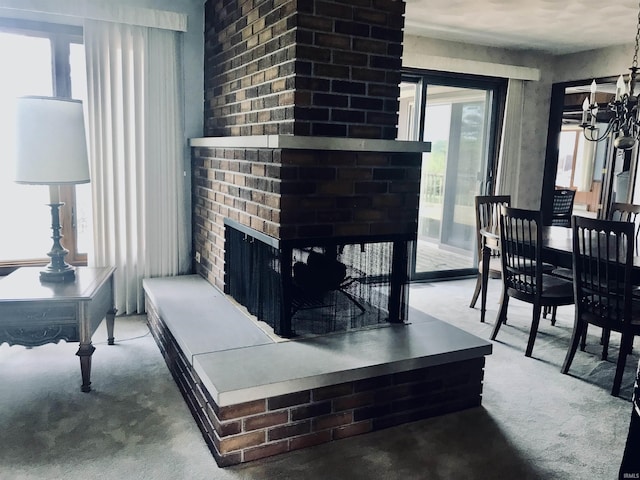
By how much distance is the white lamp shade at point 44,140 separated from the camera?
267 cm

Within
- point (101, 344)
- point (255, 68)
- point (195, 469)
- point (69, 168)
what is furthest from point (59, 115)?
point (195, 469)

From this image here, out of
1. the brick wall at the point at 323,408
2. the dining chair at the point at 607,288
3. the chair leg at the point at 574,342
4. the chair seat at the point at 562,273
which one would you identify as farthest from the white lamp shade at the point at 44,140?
the chair seat at the point at 562,273

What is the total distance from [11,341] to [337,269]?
169cm

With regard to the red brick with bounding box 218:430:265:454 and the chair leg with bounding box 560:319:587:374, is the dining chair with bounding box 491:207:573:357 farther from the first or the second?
the red brick with bounding box 218:430:265:454

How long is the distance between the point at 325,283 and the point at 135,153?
183cm

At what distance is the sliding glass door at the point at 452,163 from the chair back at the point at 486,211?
0.92m

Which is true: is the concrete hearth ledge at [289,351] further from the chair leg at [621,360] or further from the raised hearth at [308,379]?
the chair leg at [621,360]

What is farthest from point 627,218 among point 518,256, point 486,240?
point 518,256

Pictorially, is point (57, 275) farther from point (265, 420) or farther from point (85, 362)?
point (265, 420)

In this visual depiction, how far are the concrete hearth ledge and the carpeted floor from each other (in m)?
0.30

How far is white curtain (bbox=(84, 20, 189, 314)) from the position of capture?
3.62m

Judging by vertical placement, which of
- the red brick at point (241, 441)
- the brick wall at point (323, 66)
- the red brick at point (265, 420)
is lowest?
the red brick at point (241, 441)

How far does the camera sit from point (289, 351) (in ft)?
8.27

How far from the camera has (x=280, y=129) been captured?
8.62ft
